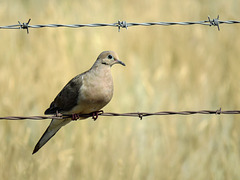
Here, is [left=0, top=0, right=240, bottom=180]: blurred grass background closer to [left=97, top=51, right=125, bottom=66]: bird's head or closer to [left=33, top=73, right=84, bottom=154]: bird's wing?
[left=33, top=73, right=84, bottom=154]: bird's wing

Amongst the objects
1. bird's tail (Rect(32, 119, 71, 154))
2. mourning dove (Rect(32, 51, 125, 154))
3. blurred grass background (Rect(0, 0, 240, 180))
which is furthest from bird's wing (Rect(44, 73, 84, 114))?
blurred grass background (Rect(0, 0, 240, 180))

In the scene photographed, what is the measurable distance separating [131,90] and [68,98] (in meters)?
1.94

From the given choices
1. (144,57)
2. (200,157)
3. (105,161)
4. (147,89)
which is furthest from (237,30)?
(105,161)

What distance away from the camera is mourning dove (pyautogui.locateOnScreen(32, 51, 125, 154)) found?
4922 millimetres

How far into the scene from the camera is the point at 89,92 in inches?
194

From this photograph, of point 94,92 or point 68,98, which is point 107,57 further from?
point 68,98

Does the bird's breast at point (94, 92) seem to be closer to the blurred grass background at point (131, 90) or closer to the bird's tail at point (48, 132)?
the bird's tail at point (48, 132)

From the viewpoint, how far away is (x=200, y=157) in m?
6.05

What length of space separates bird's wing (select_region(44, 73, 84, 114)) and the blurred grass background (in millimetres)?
578

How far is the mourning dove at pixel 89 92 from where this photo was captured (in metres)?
4.92

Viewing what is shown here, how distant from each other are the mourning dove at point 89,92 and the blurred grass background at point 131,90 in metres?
0.60

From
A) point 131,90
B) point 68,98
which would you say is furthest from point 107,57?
point 131,90

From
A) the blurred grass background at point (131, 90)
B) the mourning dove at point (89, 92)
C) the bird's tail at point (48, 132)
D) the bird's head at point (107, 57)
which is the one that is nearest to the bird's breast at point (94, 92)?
the mourning dove at point (89, 92)

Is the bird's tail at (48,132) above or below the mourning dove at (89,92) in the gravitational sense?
below
